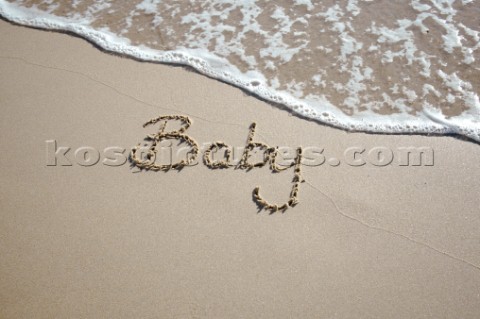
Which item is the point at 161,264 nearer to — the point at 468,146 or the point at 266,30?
the point at 468,146

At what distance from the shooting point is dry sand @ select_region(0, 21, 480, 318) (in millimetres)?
2102

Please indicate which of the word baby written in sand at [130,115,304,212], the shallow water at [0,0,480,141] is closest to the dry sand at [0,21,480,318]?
the word baby written in sand at [130,115,304,212]

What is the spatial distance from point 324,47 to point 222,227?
185cm

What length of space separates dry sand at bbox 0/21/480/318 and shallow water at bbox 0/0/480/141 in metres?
0.25

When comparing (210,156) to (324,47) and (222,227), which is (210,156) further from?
(324,47)

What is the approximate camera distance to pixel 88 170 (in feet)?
8.69

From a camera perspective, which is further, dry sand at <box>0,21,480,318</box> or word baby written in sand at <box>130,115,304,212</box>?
word baby written in sand at <box>130,115,304,212</box>

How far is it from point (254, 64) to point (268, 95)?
0.42m

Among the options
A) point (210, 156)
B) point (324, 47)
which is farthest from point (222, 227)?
point (324, 47)

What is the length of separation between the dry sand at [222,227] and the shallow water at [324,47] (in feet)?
0.81

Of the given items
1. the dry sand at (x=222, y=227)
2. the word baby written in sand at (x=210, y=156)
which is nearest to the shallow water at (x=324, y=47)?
the dry sand at (x=222, y=227)

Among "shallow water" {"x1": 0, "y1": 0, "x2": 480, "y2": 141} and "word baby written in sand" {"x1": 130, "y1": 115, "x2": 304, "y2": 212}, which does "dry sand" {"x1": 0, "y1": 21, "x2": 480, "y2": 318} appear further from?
"shallow water" {"x1": 0, "y1": 0, "x2": 480, "y2": 141}

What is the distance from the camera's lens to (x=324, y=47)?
3.50 meters

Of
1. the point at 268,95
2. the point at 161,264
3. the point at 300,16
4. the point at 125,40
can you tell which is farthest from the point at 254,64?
the point at 161,264
